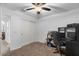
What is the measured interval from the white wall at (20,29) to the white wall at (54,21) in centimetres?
12

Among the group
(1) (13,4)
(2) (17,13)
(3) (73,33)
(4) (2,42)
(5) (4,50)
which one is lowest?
(5) (4,50)

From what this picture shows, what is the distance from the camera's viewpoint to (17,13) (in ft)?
6.25

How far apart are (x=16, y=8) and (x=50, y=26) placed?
0.60m

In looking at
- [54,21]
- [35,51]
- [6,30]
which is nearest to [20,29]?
[6,30]

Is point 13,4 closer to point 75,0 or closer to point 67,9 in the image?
point 67,9

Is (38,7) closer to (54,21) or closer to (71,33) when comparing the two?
(54,21)

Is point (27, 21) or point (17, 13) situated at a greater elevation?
point (17, 13)

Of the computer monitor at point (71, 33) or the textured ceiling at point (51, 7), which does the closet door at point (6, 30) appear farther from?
the computer monitor at point (71, 33)

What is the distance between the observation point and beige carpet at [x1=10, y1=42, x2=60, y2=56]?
1.89 meters

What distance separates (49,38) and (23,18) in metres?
0.51

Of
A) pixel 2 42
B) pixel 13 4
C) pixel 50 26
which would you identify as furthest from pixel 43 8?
pixel 2 42

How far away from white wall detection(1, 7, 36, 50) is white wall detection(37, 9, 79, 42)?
0.12 meters

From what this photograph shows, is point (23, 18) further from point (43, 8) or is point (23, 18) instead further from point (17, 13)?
point (43, 8)

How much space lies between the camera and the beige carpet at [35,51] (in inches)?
74.3
